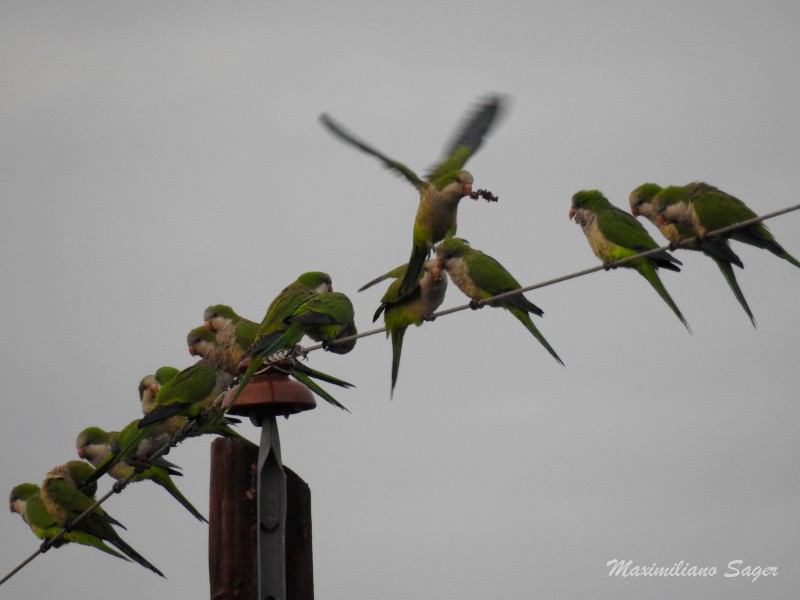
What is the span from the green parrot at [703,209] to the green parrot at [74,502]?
200 inches

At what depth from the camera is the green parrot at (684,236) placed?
274 inches

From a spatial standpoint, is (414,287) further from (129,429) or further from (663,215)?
(129,429)

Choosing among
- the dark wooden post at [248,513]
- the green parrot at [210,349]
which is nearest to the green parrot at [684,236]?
the dark wooden post at [248,513]

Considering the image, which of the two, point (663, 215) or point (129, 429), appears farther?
point (129, 429)

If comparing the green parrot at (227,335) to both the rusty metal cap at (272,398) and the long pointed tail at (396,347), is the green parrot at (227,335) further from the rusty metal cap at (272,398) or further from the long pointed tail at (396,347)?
the rusty metal cap at (272,398)

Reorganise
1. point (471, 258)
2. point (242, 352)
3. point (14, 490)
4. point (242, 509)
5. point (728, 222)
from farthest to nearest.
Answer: point (14, 490), point (242, 352), point (471, 258), point (728, 222), point (242, 509)

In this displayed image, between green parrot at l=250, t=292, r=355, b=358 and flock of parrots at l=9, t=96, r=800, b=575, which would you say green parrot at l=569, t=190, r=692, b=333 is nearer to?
flock of parrots at l=9, t=96, r=800, b=575

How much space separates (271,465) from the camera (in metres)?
5.32

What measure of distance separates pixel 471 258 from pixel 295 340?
1549 millimetres

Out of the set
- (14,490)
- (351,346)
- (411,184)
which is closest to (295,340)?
(351,346)

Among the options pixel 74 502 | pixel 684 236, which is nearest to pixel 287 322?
pixel 684 236

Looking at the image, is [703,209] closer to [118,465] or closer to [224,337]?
[224,337]

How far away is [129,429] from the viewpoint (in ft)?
31.4

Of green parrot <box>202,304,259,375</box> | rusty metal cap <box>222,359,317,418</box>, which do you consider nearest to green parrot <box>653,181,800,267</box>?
rusty metal cap <box>222,359,317,418</box>
